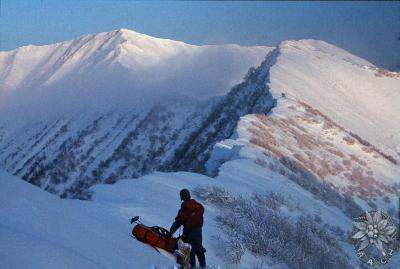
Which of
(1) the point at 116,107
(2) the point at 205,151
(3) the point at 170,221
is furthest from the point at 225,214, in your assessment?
(1) the point at 116,107

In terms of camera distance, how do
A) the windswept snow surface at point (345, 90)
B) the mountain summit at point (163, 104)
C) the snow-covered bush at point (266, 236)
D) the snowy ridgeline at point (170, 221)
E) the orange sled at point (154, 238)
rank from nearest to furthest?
the snowy ridgeline at point (170, 221) < the orange sled at point (154, 238) < the snow-covered bush at point (266, 236) < the windswept snow surface at point (345, 90) < the mountain summit at point (163, 104)

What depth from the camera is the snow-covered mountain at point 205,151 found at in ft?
26.7

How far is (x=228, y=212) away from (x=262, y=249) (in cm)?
246

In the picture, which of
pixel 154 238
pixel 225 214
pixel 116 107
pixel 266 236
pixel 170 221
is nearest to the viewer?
pixel 154 238

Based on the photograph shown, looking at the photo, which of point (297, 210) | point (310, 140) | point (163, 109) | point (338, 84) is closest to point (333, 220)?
point (297, 210)

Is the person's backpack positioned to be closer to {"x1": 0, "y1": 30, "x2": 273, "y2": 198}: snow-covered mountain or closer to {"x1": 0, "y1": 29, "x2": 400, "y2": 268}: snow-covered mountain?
{"x1": 0, "y1": 29, "x2": 400, "y2": 268}: snow-covered mountain

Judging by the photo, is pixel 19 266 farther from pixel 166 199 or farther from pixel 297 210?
pixel 297 210

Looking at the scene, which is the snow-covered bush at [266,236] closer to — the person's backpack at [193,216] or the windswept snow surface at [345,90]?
the person's backpack at [193,216]

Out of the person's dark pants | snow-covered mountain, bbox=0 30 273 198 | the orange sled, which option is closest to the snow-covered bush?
the person's dark pants

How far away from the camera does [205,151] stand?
3259 centimetres

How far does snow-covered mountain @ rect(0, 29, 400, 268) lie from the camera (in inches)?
320

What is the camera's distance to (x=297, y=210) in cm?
1878

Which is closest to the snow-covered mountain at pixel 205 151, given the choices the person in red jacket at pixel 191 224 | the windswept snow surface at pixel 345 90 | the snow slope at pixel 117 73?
the windswept snow surface at pixel 345 90

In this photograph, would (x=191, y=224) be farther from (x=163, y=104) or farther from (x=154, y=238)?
(x=163, y=104)
